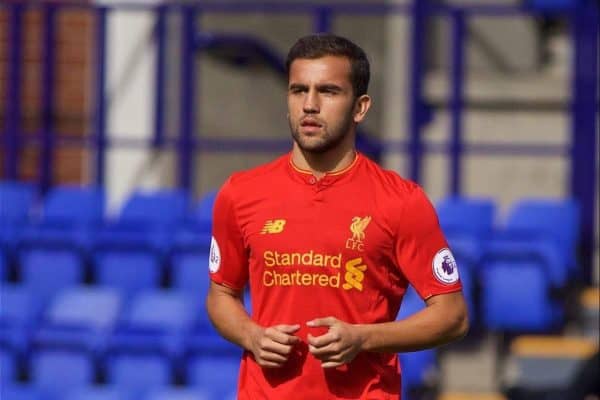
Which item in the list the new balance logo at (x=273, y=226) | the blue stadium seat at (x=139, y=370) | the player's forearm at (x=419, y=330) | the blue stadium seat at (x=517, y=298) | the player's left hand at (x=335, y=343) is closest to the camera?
the player's left hand at (x=335, y=343)

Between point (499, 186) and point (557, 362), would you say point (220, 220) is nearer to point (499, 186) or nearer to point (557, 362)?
point (557, 362)

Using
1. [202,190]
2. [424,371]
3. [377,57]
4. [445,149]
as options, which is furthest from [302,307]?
[377,57]

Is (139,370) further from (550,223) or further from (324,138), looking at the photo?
(324,138)

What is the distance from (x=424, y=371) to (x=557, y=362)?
1.04 meters

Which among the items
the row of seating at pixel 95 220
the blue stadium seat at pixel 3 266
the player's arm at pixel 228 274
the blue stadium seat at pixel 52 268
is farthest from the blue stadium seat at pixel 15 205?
the player's arm at pixel 228 274

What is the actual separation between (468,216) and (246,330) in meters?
5.42

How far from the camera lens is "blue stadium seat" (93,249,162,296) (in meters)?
8.68

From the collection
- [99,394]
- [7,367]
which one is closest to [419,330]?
[99,394]

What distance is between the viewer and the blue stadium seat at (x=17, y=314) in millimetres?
7430

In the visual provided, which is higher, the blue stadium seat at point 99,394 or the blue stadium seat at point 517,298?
the blue stadium seat at point 517,298

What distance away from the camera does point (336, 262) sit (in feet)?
11.9

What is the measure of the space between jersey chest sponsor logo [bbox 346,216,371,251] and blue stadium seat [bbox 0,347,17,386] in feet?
12.8

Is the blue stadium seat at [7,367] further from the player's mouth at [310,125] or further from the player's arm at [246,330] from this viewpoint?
the player's mouth at [310,125]

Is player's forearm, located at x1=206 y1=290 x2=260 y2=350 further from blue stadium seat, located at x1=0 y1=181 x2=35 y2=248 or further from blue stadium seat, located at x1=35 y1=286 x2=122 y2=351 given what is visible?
blue stadium seat, located at x1=0 y1=181 x2=35 y2=248
